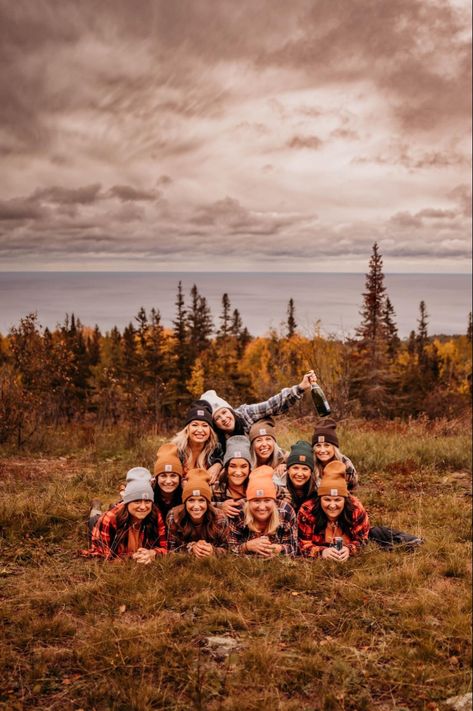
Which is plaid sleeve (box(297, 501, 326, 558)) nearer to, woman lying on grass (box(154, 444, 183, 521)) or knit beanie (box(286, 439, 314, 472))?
knit beanie (box(286, 439, 314, 472))

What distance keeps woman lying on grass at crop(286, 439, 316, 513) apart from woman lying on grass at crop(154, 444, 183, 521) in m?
1.17

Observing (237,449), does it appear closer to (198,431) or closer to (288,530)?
(198,431)

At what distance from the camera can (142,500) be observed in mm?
5047

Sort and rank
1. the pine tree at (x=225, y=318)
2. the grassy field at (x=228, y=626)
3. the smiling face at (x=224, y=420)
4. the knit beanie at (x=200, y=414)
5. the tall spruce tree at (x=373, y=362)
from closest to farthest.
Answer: the grassy field at (x=228, y=626) < the knit beanie at (x=200, y=414) < the smiling face at (x=224, y=420) < the tall spruce tree at (x=373, y=362) < the pine tree at (x=225, y=318)

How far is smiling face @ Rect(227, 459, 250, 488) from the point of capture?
5.61 metres

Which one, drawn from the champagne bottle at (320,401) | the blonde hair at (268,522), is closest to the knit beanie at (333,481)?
the blonde hair at (268,522)

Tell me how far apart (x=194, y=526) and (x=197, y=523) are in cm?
4

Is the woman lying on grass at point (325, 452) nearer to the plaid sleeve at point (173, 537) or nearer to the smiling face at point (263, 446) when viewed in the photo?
the smiling face at point (263, 446)

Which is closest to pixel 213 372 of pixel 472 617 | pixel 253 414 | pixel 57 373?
pixel 57 373

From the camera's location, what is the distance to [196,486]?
5098 mm

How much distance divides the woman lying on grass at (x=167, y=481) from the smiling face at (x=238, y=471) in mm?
541

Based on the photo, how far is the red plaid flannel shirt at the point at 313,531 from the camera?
5418 millimetres

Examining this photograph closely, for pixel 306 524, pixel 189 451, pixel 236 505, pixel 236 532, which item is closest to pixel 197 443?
pixel 189 451

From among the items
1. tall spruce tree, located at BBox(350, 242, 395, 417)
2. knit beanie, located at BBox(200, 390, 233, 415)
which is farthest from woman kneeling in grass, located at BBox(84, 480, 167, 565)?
tall spruce tree, located at BBox(350, 242, 395, 417)
